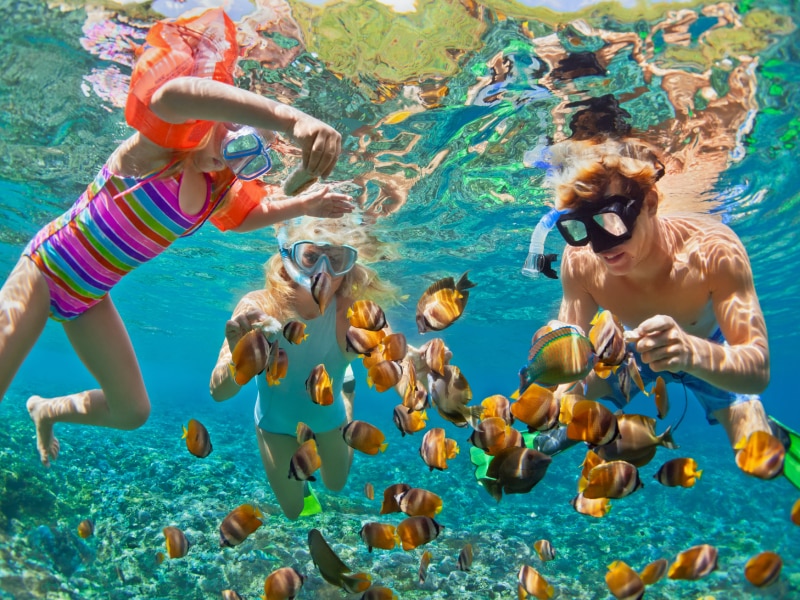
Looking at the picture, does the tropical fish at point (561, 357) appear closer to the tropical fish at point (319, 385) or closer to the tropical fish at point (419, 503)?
the tropical fish at point (419, 503)

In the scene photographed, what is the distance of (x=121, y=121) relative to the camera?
960 centimetres

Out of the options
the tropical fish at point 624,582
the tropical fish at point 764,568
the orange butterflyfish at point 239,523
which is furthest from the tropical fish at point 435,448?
the tropical fish at point 764,568

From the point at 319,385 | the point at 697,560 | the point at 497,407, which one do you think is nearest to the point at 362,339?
the point at 319,385

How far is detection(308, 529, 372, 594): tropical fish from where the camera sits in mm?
3152

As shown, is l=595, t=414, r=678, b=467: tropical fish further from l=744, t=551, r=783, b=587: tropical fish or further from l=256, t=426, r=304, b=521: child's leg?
l=256, t=426, r=304, b=521: child's leg

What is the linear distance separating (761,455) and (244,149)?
449cm

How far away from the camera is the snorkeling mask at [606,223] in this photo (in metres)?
4.53

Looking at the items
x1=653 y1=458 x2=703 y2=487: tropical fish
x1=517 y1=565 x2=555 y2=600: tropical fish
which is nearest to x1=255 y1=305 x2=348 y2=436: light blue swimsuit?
x1=517 y1=565 x2=555 y2=600: tropical fish

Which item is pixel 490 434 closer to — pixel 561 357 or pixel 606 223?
pixel 561 357

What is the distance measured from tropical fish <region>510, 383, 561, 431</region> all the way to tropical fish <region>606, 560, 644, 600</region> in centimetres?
121

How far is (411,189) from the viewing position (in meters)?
12.5

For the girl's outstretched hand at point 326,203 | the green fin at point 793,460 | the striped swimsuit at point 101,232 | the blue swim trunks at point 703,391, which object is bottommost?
the blue swim trunks at point 703,391

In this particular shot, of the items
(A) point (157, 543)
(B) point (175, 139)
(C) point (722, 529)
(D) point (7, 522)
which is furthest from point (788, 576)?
(D) point (7, 522)

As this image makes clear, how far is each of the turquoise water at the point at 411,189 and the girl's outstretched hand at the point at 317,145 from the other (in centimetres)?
463
